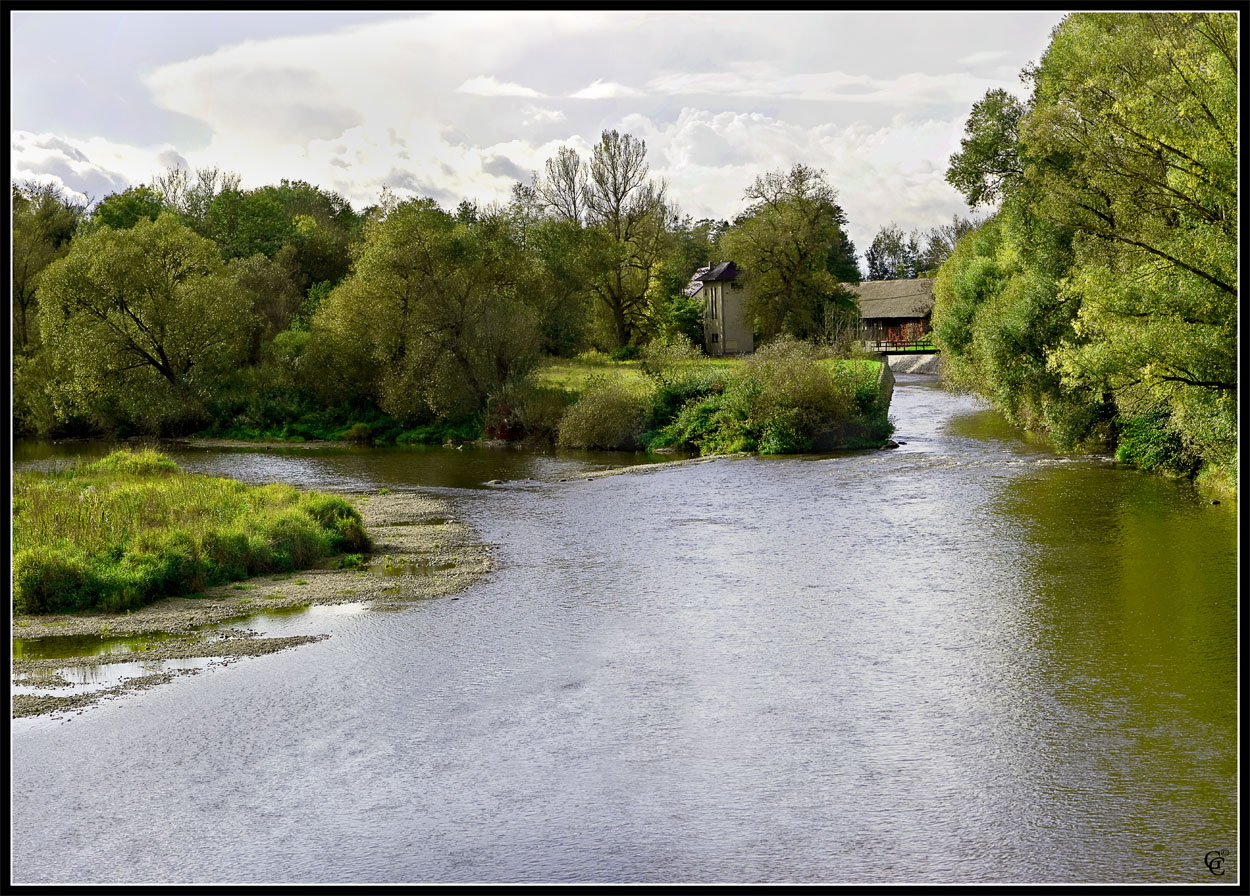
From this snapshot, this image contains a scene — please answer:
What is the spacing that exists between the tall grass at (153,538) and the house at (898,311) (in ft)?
243

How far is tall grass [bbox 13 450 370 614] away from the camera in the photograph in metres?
17.5

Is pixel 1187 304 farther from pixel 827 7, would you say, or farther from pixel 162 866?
pixel 162 866

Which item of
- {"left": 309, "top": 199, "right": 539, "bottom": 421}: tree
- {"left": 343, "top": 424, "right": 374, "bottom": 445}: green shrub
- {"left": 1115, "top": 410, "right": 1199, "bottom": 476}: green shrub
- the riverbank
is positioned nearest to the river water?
the riverbank

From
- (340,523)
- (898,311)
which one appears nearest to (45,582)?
(340,523)

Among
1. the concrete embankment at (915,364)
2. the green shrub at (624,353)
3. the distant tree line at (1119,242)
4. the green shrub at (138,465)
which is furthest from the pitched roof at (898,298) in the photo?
the green shrub at (138,465)

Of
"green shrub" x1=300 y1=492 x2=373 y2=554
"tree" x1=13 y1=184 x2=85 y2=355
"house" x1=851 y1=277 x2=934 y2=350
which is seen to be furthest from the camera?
"house" x1=851 y1=277 x2=934 y2=350

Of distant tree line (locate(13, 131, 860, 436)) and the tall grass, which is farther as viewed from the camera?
distant tree line (locate(13, 131, 860, 436))

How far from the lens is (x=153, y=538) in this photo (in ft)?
63.5

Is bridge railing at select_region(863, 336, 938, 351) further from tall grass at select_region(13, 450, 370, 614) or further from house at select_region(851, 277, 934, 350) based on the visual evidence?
tall grass at select_region(13, 450, 370, 614)

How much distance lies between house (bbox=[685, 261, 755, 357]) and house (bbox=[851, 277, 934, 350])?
74.3 ft

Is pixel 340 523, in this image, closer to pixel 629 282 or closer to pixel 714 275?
pixel 629 282

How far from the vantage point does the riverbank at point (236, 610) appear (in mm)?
14305

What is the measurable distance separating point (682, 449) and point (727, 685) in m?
28.7

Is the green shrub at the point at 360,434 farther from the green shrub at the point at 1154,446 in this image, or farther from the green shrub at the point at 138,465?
the green shrub at the point at 1154,446
